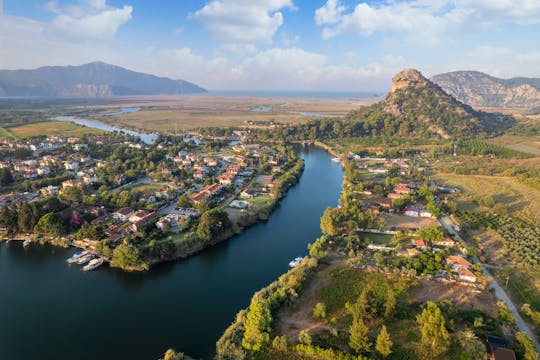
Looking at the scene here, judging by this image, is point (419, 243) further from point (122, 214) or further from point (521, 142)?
point (521, 142)

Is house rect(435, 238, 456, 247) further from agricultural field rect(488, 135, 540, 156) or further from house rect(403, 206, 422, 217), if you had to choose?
agricultural field rect(488, 135, 540, 156)

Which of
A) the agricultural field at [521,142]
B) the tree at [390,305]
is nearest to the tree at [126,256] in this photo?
the tree at [390,305]

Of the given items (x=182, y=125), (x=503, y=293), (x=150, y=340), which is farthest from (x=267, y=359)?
(x=182, y=125)

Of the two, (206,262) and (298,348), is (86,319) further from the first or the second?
(298,348)

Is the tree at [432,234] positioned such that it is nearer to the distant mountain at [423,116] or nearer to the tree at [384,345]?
the tree at [384,345]

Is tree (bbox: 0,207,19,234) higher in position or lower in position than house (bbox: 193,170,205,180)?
lower

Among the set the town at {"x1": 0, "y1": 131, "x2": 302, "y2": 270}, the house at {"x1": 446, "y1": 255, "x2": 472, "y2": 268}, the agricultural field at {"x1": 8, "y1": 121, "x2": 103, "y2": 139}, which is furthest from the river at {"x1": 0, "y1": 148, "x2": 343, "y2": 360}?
the agricultural field at {"x1": 8, "y1": 121, "x2": 103, "y2": 139}
